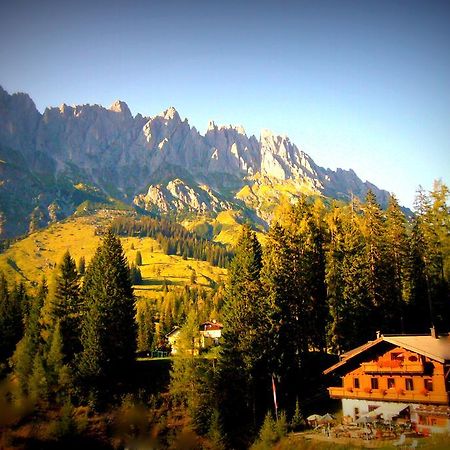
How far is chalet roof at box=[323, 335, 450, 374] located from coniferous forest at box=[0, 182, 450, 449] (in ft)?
31.2

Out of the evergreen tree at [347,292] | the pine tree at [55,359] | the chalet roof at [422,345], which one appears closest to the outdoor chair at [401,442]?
the chalet roof at [422,345]

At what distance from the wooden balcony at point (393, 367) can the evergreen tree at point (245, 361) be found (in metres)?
11.6

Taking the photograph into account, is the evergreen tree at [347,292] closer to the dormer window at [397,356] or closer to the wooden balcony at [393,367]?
the wooden balcony at [393,367]

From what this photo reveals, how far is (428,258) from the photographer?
225 ft

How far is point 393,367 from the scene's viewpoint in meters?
44.7

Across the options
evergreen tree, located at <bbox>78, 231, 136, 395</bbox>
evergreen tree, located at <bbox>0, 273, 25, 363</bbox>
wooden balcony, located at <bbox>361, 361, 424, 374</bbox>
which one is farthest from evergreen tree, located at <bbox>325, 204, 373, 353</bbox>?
evergreen tree, located at <bbox>0, 273, 25, 363</bbox>

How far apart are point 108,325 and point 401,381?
1478 inches

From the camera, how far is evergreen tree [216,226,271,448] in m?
51.7

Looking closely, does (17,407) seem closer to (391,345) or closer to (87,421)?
(87,421)

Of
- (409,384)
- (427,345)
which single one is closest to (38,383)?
(409,384)

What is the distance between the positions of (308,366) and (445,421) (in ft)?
76.7

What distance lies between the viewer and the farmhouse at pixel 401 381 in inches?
1591

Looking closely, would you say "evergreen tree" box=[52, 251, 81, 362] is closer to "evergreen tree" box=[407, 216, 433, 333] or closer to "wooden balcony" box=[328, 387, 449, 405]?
"wooden balcony" box=[328, 387, 449, 405]

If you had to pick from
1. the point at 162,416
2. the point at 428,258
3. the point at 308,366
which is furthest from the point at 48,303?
the point at 428,258
